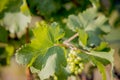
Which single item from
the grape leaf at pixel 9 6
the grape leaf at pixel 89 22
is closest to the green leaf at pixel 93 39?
the grape leaf at pixel 89 22

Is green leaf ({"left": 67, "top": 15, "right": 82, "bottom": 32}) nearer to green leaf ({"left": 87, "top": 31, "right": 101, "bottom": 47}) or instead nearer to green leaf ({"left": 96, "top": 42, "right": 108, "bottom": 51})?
green leaf ({"left": 87, "top": 31, "right": 101, "bottom": 47})

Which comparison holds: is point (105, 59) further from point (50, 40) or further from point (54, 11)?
point (54, 11)

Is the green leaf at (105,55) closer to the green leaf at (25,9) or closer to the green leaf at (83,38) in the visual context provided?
the green leaf at (83,38)

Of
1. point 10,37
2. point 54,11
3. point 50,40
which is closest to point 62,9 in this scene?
point 54,11

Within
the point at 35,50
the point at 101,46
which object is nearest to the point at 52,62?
the point at 35,50

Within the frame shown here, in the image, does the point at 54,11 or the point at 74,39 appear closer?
the point at 74,39

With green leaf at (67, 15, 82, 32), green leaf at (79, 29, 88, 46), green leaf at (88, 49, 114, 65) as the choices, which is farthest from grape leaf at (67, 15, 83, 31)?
green leaf at (88, 49, 114, 65)

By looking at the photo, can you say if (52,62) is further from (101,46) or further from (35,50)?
(101,46)
